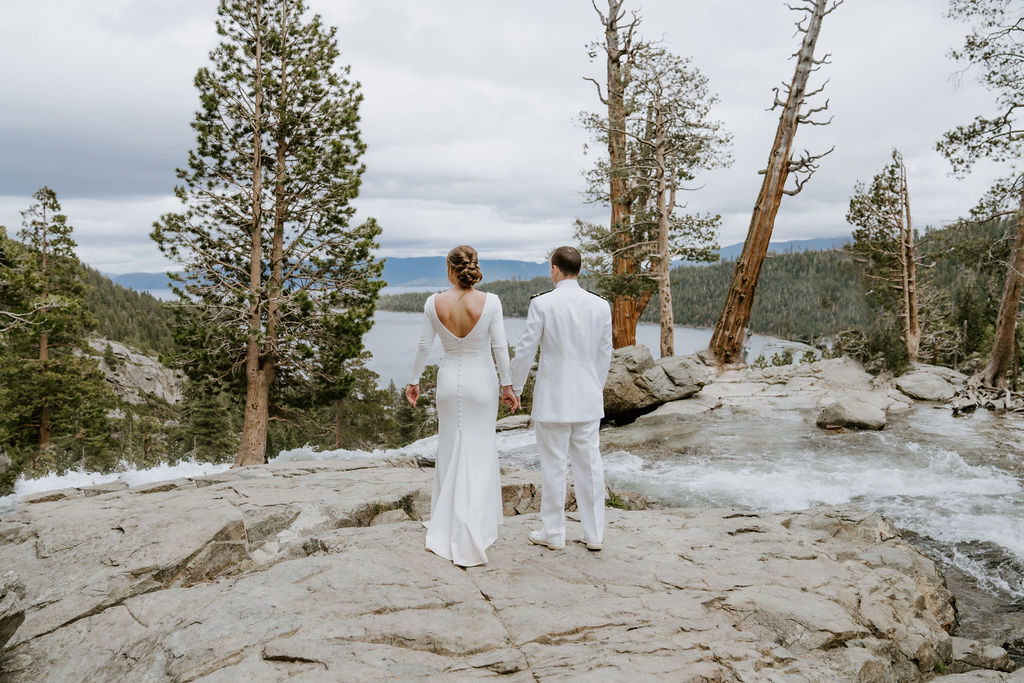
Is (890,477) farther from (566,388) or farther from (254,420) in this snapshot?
(254,420)

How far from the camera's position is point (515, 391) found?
4.95 meters

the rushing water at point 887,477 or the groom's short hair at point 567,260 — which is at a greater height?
the groom's short hair at point 567,260

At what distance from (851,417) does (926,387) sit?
567 cm

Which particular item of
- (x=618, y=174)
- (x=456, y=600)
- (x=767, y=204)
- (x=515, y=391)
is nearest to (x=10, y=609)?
(x=456, y=600)

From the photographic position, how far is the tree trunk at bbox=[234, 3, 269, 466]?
595 inches

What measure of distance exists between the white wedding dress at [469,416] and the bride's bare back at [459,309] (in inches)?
1.6

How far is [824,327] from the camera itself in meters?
104

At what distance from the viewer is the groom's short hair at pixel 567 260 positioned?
480cm

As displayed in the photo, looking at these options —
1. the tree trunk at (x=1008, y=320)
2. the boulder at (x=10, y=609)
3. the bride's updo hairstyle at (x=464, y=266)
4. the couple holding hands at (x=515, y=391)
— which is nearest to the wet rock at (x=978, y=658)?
the couple holding hands at (x=515, y=391)

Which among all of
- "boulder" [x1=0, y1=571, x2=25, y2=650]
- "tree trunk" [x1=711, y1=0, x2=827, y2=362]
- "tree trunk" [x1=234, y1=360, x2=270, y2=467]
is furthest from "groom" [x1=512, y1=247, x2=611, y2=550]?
"tree trunk" [x1=711, y1=0, x2=827, y2=362]

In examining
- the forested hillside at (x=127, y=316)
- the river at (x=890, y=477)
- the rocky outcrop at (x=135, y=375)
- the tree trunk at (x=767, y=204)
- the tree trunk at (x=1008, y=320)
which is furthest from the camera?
the forested hillside at (x=127, y=316)

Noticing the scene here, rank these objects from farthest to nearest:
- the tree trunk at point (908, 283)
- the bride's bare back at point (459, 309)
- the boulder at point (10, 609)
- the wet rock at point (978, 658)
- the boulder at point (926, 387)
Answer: the tree trunk at point (908, 283) < the boulder at point (926, 387) < the bride's bare back at point (459, 309) < the wet rock at point (978, 658) < the boulder at point (10, 609)

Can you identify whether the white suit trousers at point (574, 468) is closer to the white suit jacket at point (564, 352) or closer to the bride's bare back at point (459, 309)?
the white suit jacket at point (564, 352)

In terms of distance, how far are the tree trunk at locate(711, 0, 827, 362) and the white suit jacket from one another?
14987mm
